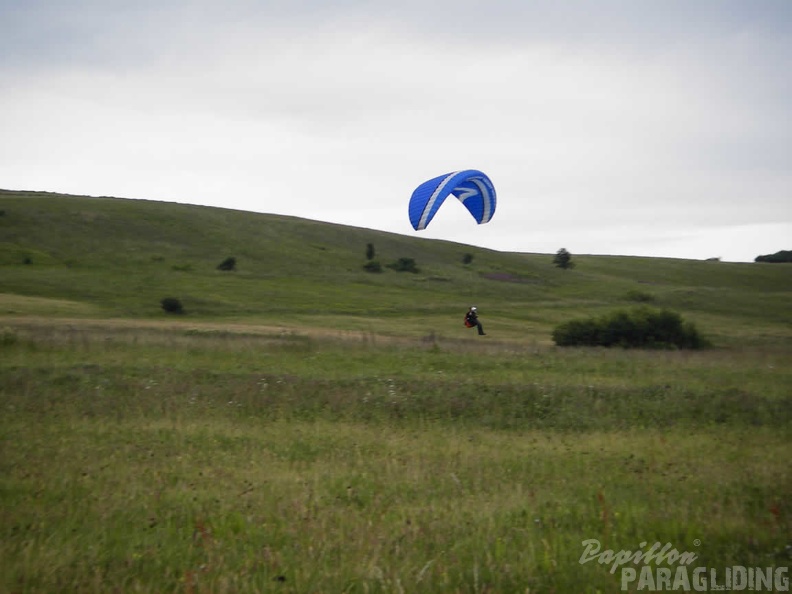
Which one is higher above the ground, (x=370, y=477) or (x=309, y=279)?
(x=309, y=279)

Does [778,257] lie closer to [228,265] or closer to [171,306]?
[228,265]

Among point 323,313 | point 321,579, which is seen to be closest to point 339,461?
point 321,579

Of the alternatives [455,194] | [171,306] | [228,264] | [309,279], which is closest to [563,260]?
[309,279]

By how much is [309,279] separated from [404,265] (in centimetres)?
1196

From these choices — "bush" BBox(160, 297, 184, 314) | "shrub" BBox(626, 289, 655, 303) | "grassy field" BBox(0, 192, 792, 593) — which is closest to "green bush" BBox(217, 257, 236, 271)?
"bush" BBox(160, 297, 184, 314)

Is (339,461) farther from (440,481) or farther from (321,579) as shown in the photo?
(321,579)

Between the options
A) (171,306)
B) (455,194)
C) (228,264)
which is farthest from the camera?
(228,264)

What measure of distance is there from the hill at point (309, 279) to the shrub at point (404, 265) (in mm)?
1156

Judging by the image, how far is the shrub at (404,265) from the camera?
68562mm

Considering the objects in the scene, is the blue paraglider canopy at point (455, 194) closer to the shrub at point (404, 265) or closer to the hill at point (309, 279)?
the hill at point (309, 279)

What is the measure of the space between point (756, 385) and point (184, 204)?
84.0m

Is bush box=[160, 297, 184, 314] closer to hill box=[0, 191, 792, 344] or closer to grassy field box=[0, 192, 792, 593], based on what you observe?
hill box=[0, 191, 792, 344]

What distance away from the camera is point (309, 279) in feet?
198

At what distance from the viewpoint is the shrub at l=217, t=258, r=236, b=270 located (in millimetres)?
60469
